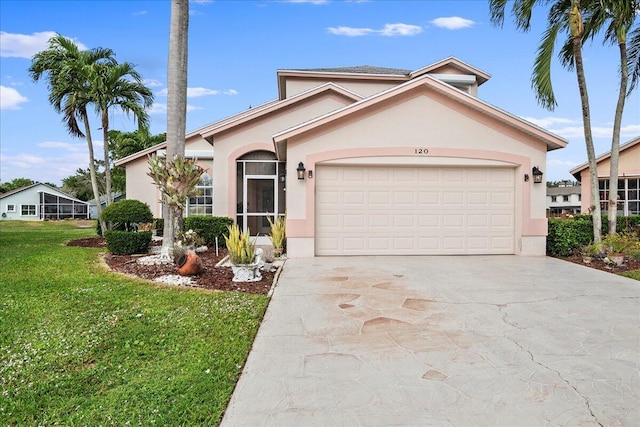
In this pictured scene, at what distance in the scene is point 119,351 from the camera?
4.72 m

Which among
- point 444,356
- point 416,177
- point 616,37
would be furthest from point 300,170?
point 616,37

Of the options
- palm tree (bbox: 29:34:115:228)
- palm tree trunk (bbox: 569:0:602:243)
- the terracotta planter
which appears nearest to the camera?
the terracotta planter

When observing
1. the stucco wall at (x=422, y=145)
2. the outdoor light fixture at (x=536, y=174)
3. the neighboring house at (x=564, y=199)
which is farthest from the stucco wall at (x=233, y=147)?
the neighboring house at (x=564, y=199)

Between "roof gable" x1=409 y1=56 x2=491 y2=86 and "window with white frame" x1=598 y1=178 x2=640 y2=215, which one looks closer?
"roof gable" x1=409 y1=56 x2=491 y2=86

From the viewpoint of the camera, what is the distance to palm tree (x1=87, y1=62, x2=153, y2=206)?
16156 mm

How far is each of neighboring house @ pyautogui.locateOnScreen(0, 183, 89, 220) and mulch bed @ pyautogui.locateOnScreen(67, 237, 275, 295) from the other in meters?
39.4

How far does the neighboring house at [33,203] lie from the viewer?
4366 cm

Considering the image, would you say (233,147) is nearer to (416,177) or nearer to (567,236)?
(416,177)

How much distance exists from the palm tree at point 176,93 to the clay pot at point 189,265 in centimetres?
162

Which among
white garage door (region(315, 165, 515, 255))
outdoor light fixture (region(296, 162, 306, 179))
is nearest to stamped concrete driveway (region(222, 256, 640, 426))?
white garage door (region(315, 165, 515, 255))

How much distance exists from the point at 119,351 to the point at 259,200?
33.2 ft

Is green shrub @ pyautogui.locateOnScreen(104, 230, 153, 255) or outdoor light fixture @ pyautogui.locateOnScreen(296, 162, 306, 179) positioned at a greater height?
outdoor light fixture @ pyautogui.locateOnScreen(296, 162, 306, 179)

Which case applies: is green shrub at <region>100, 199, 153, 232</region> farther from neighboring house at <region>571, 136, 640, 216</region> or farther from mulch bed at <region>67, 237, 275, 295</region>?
neighboring house at <region>571, 136, 640, 216</region>

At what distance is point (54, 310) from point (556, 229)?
12.1 metres
